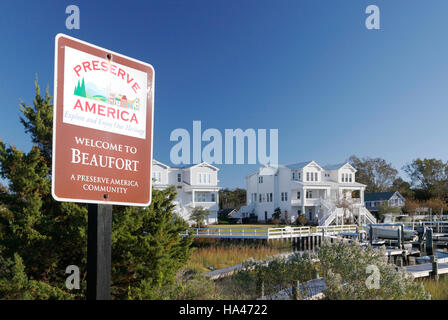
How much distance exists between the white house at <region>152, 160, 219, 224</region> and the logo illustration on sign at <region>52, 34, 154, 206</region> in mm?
39927

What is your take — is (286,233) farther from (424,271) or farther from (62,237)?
(62,237)

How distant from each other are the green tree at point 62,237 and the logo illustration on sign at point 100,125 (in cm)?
439

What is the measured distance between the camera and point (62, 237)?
29.5 feet

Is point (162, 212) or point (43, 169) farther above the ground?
point (43, 169)

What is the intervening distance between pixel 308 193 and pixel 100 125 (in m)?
43.8

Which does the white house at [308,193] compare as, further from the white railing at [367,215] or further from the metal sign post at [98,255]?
the metal sign post at [98,255]

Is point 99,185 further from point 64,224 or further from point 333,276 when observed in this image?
point 64,224

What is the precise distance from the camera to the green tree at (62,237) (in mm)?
8539

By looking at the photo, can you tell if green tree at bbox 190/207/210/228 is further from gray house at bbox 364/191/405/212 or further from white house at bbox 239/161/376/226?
gray house at bbox 364/191/405/212

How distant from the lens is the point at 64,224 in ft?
32.0

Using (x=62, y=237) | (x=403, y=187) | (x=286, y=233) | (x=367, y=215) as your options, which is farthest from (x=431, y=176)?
(x=62, y=237)

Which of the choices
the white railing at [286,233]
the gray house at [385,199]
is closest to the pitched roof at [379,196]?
the gray house at [385,199]
